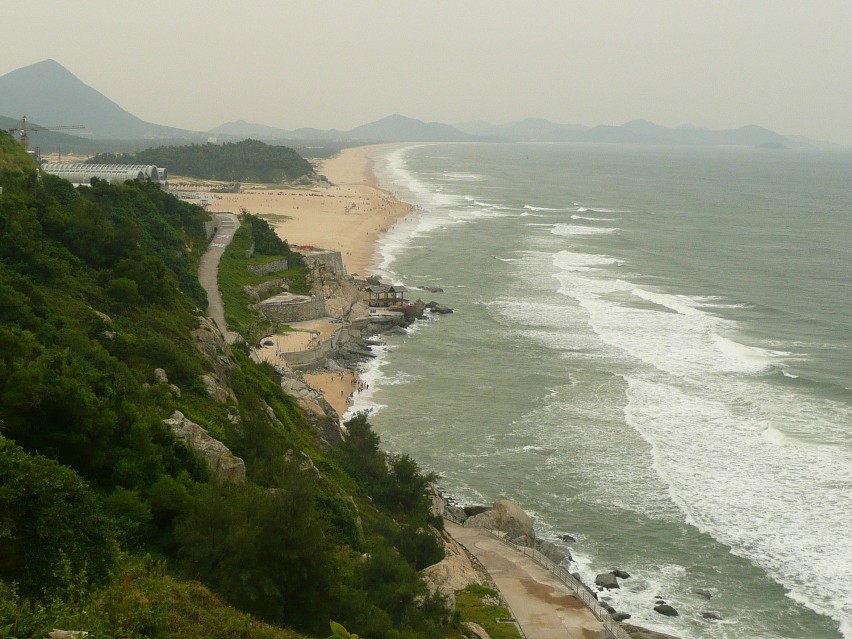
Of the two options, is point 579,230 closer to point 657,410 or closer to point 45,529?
point 657,410

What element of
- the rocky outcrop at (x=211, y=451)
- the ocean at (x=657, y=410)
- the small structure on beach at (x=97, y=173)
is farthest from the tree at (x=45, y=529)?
the small structure on beach at (x=97, y=173)

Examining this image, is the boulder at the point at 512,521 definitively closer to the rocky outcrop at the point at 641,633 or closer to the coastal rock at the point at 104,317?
the rocky outcrop at the point at 641,633

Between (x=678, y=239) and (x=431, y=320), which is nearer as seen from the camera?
(x=431, y=320)

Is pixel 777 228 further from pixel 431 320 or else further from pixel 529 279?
pixel 431 320

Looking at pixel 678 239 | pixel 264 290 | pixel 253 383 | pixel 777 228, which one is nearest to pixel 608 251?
pixel 678 239

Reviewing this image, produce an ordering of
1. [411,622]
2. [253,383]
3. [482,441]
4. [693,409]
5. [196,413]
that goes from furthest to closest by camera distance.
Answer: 1. [693,409]
2. [482,441]
3. [253,383]
4. [196,413]
5. [411,622]

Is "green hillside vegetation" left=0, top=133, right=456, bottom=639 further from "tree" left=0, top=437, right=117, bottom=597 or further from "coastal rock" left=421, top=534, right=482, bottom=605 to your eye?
"coastal rock" left=421, top=534, right=482, bottom=605
